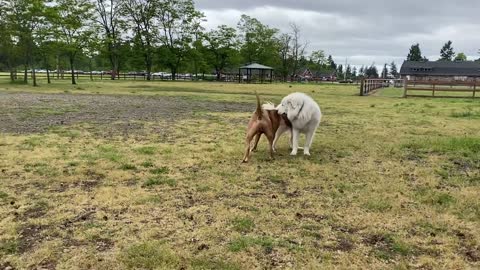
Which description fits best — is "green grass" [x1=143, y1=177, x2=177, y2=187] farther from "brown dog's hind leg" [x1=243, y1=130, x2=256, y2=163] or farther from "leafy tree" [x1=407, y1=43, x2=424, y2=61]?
"leafy tree" [x1=407, y1=43, x2=424, y2=61]

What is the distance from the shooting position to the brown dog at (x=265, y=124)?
6.71 metres

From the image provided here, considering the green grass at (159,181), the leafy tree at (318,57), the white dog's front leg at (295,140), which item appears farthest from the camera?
the leafy tree at (318,57)

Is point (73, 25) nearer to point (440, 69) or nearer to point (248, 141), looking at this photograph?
point (248, 141)

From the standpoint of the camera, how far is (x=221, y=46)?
62.7 meters

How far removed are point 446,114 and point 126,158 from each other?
1185 centimetres

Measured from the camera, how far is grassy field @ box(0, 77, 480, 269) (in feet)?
11.1

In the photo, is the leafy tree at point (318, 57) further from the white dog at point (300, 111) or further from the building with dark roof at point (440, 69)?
the white dog at point (300, 111)

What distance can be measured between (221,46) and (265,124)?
57.5m

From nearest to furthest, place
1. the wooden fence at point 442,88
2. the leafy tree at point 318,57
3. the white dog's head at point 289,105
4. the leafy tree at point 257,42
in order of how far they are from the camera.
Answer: the white dog's head at point 289,105
the wooden fence at point 442,88
the leafy tree at point 257,42
the leafy tree at point 318,57

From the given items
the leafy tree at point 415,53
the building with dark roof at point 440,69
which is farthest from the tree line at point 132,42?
the leafy tree at point 415,53

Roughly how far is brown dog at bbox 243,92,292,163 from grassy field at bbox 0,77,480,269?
14.5 inches

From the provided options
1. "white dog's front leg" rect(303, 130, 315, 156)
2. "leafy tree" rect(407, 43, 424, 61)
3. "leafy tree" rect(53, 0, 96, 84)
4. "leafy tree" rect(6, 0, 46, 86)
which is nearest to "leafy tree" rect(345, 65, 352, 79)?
"leafy tree" rect(407, 43, 424, 61)

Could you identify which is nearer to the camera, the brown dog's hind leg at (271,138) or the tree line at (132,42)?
the brown dog's hind leg at (271,138)

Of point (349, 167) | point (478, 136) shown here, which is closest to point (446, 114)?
point (478, 136)
